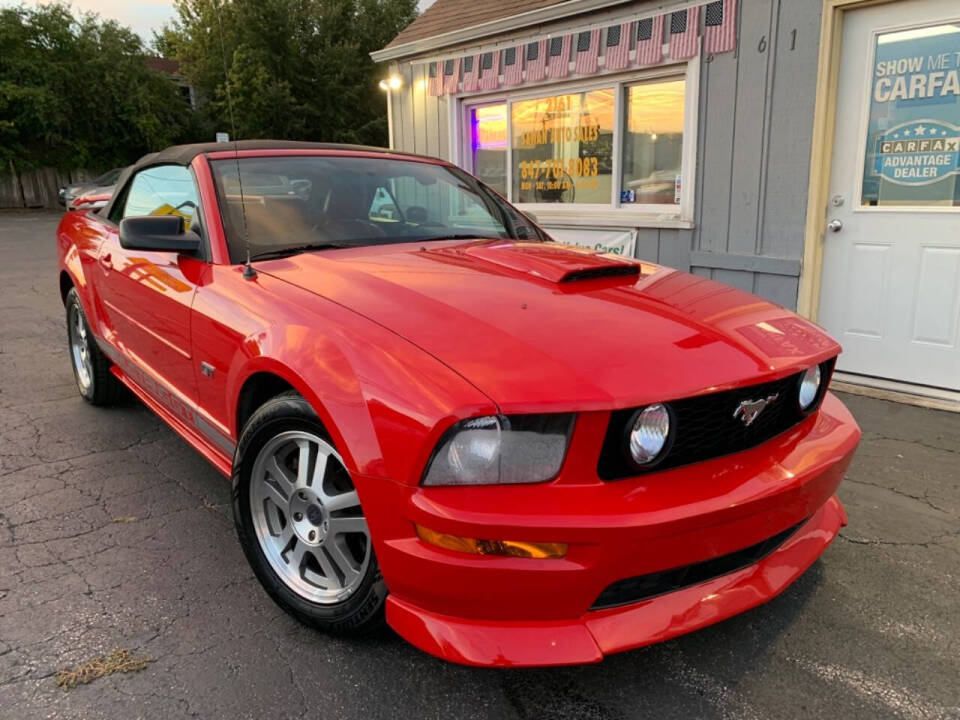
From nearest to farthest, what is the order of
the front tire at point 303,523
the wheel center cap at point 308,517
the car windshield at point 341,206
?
the front tire at point 303,523
the wheel center cap at point 308,517
the car windshield at point 341,206

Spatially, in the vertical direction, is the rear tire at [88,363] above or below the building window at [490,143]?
below

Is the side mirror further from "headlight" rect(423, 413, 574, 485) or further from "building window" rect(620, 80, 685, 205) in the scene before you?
"building window" rect(620, 80, 685, 205)

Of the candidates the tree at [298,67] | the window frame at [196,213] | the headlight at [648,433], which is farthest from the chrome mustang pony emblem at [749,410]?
the tree at [298,67]

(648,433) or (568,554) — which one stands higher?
(648,433)

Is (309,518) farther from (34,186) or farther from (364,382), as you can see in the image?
(34,186)

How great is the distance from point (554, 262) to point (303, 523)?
1271mm

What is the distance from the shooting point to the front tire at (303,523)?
6.59 feet

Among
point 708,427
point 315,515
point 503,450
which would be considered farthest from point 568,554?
point 315,515

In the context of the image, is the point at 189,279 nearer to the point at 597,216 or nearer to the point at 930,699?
the point at 930,699

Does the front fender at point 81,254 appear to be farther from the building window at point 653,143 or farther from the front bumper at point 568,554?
the building window at point 653,143

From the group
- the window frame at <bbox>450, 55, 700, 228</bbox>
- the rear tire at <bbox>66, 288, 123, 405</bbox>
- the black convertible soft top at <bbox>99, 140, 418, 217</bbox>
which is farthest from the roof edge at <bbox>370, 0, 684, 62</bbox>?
the rear tire at <bbox>66, 288, 123, 405</bbox>

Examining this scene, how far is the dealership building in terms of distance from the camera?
14.9 ft

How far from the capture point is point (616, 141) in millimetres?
6441

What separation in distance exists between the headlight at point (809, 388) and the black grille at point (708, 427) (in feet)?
0.17
